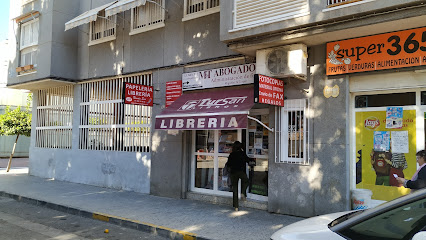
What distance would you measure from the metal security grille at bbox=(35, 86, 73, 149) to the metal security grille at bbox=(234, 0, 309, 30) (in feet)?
29.0

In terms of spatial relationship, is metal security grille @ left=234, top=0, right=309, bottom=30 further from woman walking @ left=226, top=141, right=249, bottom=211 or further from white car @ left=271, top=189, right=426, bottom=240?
white car @ left=271, top=189, right=426, bottom=240

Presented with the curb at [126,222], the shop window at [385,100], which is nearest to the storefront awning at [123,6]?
the curb at [126,222]

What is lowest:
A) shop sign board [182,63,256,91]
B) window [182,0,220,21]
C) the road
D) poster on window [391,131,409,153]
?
the road

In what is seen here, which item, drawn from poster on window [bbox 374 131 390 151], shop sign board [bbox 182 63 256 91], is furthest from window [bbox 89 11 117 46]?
poster on window [bbox 374 131 390 151]

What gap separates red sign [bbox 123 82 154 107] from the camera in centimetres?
950

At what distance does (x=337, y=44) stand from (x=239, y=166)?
3451mm

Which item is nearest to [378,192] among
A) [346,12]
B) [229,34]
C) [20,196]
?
[346,12]

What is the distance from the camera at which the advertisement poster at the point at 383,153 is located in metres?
6.71

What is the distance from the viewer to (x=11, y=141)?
29359 mm

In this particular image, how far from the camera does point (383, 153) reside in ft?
22.9

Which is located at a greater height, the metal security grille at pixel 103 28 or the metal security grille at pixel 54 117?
the metal security grille at pixel 103 28

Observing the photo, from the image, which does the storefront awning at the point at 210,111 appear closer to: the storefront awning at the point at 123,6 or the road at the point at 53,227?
the road at the point at 53,227

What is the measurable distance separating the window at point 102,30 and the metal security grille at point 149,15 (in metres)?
1.00

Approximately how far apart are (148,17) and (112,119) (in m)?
3.74
